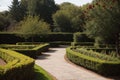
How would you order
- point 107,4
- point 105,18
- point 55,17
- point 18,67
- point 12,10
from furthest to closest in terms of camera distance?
point 12,10
point 55,17
point 105,18
point 107,4
point 18,67

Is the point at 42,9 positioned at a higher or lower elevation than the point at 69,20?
higher

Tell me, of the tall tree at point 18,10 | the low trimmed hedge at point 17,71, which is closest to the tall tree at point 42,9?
the tall tree at point 18,10

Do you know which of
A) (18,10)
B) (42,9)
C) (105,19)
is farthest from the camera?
(18,10)

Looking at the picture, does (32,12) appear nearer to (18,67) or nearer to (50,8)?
(50,8)

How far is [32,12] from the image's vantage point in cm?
7588

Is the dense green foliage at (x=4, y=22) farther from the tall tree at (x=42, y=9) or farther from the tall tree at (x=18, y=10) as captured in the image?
the tall tree at (x=18, y=10)

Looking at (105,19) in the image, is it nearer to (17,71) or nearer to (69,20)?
(17,71)

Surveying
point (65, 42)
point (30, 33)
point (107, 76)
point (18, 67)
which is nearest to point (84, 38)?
point (65, 42)

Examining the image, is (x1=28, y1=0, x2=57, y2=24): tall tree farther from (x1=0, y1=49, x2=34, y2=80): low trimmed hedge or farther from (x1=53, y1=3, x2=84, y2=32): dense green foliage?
(x1=0, y1=49, x2=34, y2=80): low trimmed hedge

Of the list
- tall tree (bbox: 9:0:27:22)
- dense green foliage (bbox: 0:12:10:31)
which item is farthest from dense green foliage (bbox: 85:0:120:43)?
tall tree (bbox: 9:0:27:22)

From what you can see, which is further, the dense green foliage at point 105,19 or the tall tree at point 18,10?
the tall tree at point 18,10

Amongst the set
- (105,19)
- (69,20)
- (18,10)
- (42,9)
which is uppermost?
(18,10)

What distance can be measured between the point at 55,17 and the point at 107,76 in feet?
174

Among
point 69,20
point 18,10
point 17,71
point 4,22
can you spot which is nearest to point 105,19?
point 17,71
